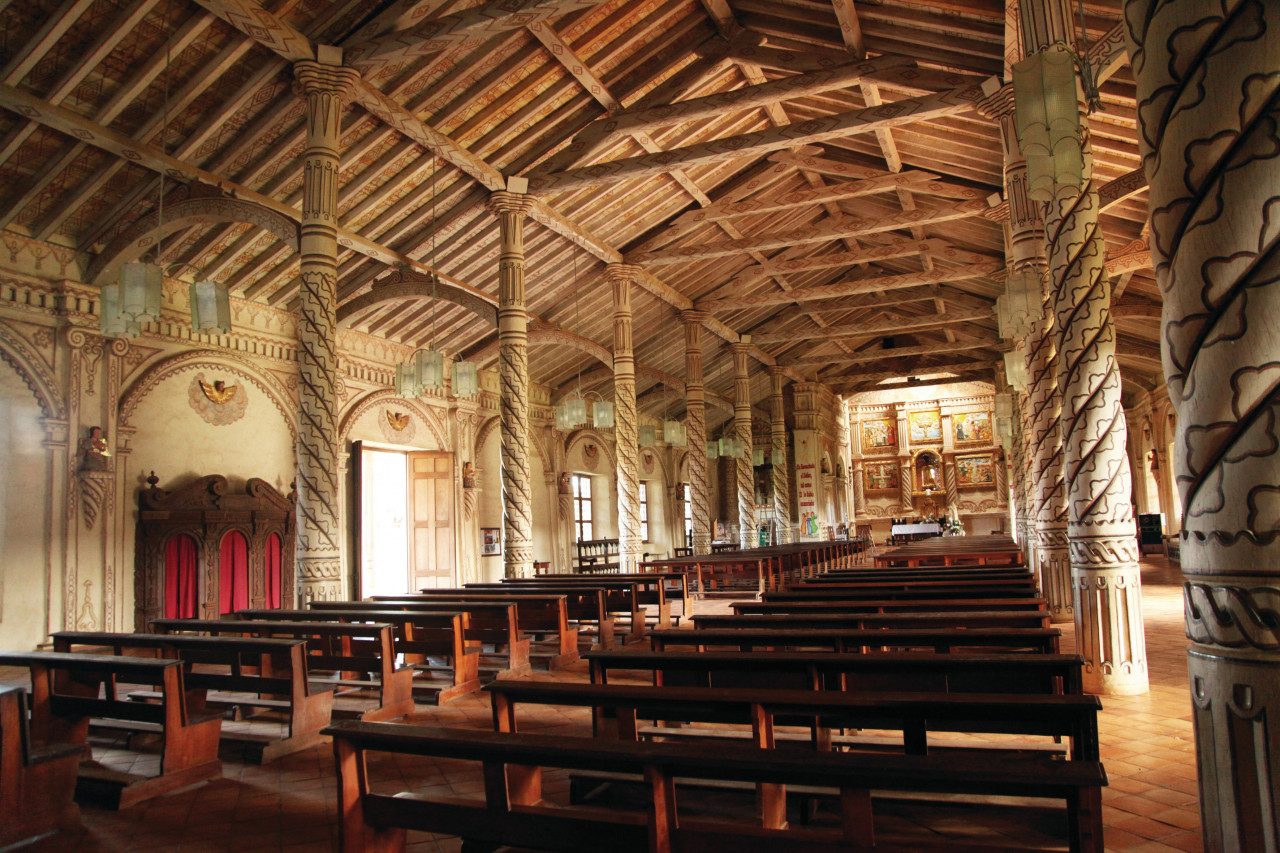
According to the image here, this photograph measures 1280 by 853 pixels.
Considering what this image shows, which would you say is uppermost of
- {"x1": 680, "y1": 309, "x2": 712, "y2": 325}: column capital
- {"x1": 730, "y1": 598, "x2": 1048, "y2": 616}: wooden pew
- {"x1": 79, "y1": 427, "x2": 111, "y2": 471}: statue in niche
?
{"x1": 680, "y1": 309, "x2": 712, "y2": 325}: column capital

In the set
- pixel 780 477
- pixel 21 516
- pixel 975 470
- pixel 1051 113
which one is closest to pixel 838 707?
pixel 1051 113

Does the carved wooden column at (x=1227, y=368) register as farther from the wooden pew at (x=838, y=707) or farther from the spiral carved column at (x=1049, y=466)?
the spiral carved column at (x=1049, y=466)

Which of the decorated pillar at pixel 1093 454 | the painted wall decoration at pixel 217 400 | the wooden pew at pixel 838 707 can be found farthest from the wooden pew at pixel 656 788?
the painted wall decoration at pixel 217 400

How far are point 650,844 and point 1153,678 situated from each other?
17.4 feet

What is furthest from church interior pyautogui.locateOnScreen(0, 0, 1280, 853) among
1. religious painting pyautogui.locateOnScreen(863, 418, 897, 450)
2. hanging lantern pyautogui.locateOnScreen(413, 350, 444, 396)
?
religious painting pyautogui.locateOnScreen(863, 418, 897, 450)

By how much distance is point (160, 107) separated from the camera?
8.69m

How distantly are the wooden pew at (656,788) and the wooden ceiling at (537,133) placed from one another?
23.5 feet

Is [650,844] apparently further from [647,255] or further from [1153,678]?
[647,255]

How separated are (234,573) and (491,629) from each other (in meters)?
5.72

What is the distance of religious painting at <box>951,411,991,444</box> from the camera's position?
99.1ft

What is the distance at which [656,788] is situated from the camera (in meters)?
2.16

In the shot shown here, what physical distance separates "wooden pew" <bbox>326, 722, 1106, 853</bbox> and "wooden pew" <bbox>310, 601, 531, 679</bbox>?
3739 millimetres

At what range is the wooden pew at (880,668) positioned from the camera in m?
3.29

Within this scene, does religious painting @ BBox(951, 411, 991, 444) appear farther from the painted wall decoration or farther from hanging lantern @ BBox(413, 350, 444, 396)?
the painted wall decoration
